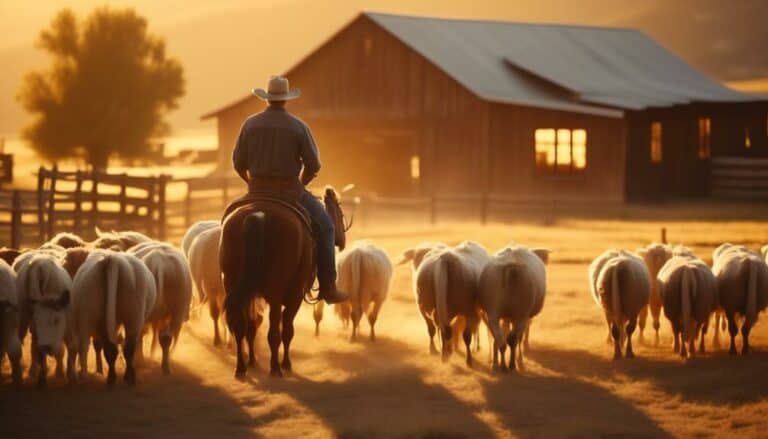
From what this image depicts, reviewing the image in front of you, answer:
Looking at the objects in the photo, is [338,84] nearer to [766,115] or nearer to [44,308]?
[766,115]

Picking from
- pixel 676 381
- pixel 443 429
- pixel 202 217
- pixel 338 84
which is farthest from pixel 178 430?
pixel 338 84

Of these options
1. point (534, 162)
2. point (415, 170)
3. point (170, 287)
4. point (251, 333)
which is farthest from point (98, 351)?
point (415, 170)

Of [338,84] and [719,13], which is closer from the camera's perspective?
[338,84]

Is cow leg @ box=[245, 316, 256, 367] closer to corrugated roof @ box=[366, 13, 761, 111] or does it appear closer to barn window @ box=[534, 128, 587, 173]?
corrugated roof @ box=[366, 13, 761, 111]

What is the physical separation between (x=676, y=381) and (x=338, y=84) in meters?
30.2

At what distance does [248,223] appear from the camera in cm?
1312

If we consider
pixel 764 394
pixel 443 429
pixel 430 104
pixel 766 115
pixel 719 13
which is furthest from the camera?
pixel 719 13

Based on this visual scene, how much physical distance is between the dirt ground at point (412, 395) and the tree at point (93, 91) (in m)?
40.4

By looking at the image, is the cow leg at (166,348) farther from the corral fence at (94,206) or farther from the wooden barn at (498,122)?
the wooden barn at (498,122)

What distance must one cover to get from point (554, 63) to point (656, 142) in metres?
6.00

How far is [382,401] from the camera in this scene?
1243cm

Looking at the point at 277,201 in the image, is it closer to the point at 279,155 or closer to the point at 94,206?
the point at 279,155

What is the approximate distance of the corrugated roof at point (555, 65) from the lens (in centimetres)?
4081

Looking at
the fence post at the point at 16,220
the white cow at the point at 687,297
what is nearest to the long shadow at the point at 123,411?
the white cow at the point at 687,297
